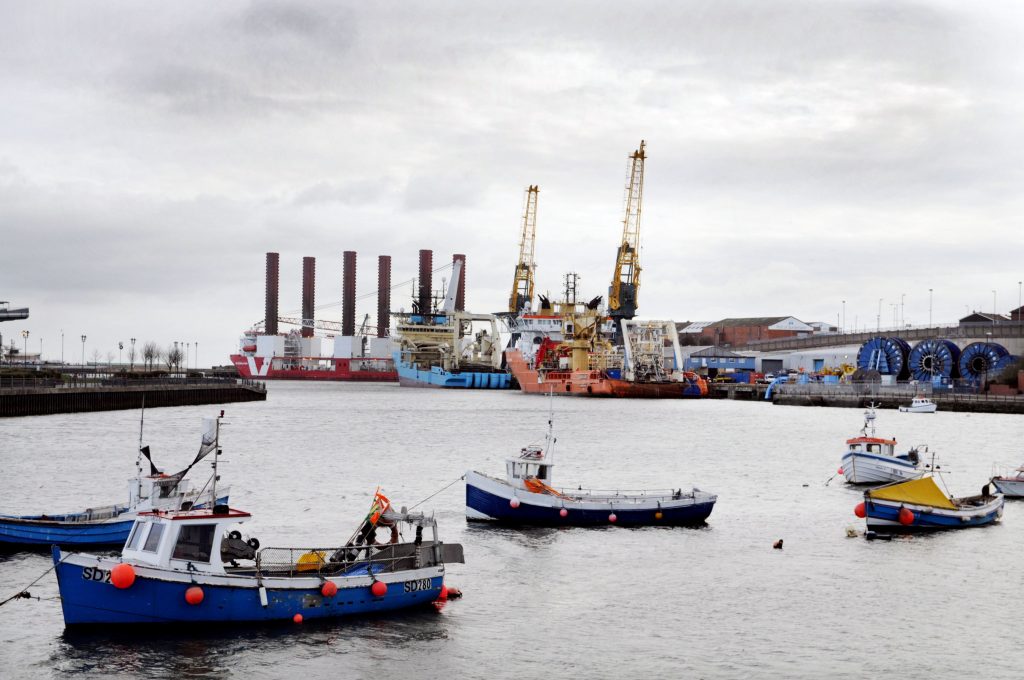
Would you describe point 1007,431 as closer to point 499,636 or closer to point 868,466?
point 868,466

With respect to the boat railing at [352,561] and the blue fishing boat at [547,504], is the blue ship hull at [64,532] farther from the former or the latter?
the blue fishing boat at [547,504]

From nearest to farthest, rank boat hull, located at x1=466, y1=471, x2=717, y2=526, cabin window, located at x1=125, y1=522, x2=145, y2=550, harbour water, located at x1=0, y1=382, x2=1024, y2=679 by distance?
1. harbour water, located at x1=0, y1=382, x2=1024, y2=679
2. cabin window, located at x1=125, y1=522, x2=145, y2=550
3. boat hull, located at x1=466, y1=471, x2=717, y2=526

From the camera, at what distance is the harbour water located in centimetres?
2447

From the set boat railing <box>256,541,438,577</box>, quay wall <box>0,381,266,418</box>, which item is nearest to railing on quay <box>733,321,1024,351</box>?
quay wall <box>0,381,266,418</box>

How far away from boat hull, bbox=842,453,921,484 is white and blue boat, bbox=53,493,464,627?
32644 mm

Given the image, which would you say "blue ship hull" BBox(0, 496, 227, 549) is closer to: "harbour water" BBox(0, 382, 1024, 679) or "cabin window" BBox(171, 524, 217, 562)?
"harbour water" BBox(0, 382, 1024, 679)

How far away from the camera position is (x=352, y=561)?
27734 mm

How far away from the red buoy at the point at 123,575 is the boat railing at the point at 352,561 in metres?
3.03

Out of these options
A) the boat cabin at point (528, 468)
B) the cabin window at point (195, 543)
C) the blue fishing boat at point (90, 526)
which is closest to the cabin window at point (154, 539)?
the cabin window at point (195, 543)

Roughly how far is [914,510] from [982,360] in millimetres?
108711

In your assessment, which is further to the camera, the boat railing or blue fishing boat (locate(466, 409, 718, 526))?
blue fishing boat (locate(466, 409, 718, 526))

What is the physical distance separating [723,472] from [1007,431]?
44.5 m

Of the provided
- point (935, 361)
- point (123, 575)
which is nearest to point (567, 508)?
point (123, 575)

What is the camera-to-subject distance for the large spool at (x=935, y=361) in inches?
5659
